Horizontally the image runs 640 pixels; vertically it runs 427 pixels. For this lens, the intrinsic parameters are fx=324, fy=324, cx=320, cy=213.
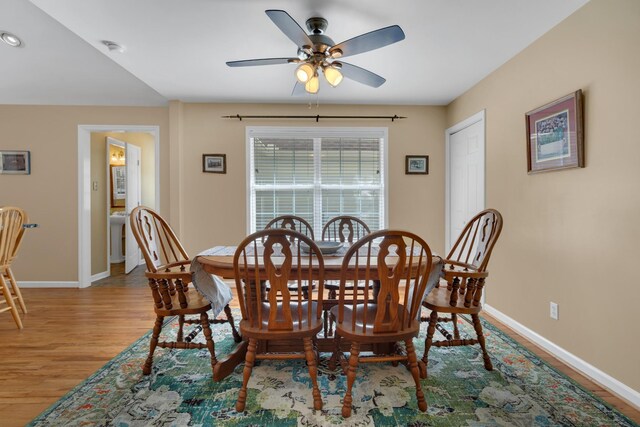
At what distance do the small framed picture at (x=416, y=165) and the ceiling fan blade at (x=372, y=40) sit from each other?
2305 mm

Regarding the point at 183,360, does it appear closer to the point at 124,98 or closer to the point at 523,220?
the point at 523,220

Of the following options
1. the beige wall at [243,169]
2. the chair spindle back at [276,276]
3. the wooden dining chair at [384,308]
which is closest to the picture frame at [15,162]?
the beige wall at [243,169]

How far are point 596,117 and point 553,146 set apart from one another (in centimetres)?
35

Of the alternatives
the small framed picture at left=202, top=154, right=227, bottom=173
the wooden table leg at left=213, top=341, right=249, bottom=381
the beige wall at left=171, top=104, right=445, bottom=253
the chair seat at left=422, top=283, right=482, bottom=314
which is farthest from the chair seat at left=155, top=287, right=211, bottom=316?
the small framed picture at left=202, top=154, right=227, bottom=173

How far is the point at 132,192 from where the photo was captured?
16.6ft

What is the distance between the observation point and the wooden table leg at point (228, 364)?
1.90m

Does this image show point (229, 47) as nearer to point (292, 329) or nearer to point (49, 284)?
point (292, 329)

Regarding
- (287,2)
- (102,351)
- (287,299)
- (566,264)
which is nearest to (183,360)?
(102,351)

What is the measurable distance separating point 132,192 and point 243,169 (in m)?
2.21

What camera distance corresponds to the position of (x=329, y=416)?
1.60 m

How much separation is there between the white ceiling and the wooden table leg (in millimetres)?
2210

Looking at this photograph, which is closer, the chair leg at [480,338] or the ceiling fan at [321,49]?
the ceiling fan at [321,49]

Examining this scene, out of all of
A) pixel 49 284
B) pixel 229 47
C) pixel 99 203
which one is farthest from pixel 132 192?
pixel 229 47

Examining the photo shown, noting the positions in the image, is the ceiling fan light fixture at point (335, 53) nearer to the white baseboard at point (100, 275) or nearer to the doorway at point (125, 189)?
the doorway at point (125, 189)
